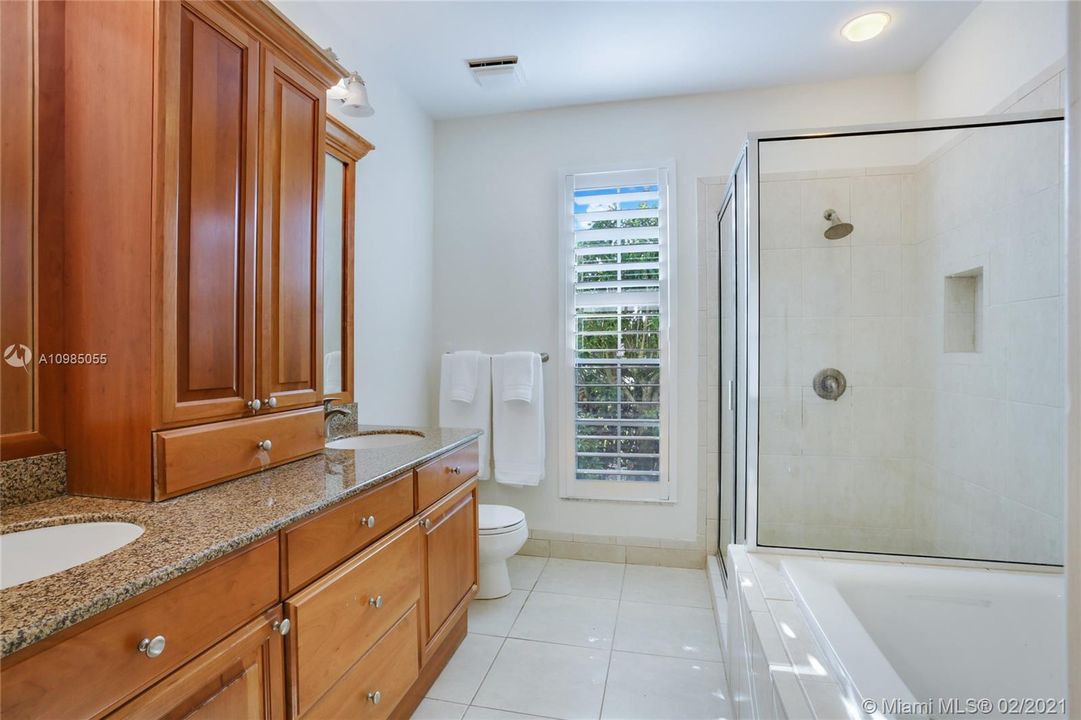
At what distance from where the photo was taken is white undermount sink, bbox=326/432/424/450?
2.01 meters

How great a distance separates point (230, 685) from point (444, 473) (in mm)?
926

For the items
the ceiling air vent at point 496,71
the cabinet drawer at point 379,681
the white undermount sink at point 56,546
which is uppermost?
the ceiling air vent at point 496,71

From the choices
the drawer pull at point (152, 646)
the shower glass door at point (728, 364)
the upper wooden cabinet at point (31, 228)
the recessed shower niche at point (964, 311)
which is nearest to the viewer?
the drawer pull at point (152, 646)

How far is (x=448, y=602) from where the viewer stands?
1852 millimetres

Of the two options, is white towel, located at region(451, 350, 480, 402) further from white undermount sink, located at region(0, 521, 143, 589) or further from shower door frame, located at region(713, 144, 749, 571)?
white undermount sink, located at region(0, 521, 143, 589)

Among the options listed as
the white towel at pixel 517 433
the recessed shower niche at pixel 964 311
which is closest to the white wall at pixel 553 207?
the white towel at pixel 517 433

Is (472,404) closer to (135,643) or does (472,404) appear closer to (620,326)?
(620,326)

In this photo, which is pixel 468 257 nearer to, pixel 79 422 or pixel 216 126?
pixel 216 126

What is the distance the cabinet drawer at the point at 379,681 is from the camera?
1234mm

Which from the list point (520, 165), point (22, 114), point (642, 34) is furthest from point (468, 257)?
point (22, 114)

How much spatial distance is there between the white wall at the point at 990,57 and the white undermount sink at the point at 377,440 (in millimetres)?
2518

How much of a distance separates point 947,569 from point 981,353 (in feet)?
2.73

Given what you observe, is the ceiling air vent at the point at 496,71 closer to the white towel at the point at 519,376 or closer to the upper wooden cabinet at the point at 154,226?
the upper wooden cabinet at the point at 154,226

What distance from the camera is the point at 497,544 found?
2293 millimetres
